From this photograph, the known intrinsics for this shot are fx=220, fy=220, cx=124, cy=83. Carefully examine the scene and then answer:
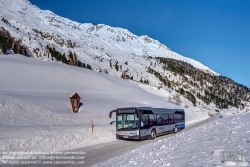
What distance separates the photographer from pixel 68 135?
733 inches

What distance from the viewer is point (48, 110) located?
30.5 m

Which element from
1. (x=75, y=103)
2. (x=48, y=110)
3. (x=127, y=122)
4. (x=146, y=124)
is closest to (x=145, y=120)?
(x=146, y=124)

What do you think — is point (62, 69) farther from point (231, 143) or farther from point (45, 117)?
point (231, 143)

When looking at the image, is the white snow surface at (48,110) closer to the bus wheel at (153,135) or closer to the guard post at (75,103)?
the guard post at (75,103)

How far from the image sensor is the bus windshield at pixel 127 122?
787 inches

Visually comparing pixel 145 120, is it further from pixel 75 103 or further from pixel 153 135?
pixel 75 103

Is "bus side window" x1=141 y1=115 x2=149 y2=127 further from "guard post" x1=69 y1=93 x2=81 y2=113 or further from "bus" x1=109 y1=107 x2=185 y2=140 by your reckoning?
"guard post" x1=69 y1=93 x2=81 y2=113

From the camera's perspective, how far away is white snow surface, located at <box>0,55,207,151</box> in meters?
16.8

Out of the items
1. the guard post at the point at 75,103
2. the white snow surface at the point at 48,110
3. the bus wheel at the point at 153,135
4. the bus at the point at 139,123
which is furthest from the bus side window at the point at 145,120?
the guard post at the point at 75,103

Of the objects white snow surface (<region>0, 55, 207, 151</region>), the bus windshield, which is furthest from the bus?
white snow surface (<region>0, 55, 207, 151</region>)

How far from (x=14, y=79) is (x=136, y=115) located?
3650cm

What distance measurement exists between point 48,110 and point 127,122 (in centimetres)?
1478

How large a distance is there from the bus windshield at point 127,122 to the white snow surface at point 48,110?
2079mm

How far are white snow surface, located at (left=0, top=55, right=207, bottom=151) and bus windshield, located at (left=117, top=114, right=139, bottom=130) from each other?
6.82ft
